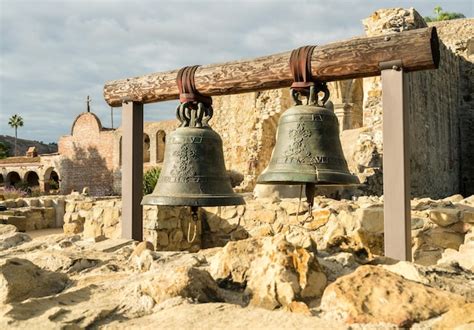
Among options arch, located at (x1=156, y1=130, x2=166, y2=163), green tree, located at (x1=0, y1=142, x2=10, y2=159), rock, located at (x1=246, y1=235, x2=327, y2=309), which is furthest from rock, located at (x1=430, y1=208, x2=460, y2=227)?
green tree, located at (x1=0, y1=142, x2=10, y2=159)

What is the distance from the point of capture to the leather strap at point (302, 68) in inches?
106

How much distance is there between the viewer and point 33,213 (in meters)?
11.0

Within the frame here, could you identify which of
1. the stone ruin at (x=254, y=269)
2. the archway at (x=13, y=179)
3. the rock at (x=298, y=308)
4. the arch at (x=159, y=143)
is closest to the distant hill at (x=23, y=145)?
the archway at (x=13, y=179)

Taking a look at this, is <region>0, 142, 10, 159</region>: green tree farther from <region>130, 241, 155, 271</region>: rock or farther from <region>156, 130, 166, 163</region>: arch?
<region>130, 241, 155, 271</region>: rock

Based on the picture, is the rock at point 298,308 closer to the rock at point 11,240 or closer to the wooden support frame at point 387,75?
the wooden support frame at point 387,75

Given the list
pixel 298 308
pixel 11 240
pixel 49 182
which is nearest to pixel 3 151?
pixel 49 182

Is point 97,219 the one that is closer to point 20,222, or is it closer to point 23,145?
point 20,222

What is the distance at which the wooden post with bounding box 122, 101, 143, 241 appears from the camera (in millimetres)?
3510

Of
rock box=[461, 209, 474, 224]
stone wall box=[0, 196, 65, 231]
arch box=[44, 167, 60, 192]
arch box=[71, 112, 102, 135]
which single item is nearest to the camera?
rock box=[461, 209, 474, 224]

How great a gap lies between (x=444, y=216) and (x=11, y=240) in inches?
147

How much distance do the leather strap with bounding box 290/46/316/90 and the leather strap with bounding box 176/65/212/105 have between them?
24.9 inches

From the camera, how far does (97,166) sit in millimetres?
24203

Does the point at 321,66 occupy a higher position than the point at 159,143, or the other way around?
the point at 159,143

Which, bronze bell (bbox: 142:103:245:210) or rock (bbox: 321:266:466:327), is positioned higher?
bronze bell (bbox: 142:103:245:210)
